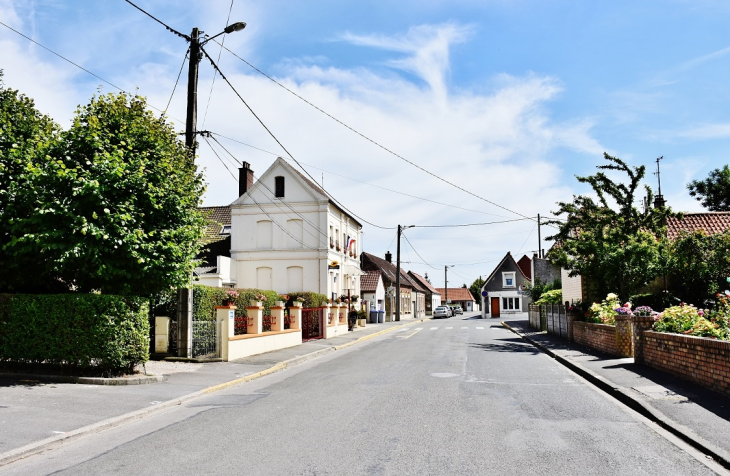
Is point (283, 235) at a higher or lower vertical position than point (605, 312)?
higher

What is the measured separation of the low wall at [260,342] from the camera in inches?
619

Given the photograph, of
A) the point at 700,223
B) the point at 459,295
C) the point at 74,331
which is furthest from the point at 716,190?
the point at 459,295

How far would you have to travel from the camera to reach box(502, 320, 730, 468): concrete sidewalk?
6508 mm

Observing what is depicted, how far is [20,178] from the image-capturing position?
11.1 m

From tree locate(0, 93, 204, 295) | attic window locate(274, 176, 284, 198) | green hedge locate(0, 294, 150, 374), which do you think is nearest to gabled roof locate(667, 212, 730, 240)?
tree locate(0, 93, 204, 295)

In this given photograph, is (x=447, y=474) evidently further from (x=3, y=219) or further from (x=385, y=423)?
(x=3, y=219)

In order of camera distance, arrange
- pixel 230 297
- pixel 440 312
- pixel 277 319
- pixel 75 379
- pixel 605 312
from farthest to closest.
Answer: pixel 440 312, pixel 277 319, pixel 605 312, pixel 230 297, pixel 75 379

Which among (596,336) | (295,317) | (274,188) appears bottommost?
(596,336)

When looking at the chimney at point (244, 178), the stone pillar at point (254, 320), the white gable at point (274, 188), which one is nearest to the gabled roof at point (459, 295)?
the chimney at point (244, 178)

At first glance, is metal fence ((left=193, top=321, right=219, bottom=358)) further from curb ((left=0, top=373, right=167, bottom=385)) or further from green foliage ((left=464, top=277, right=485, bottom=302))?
green foliage ((left=464, top=277, right=485, bottom=302))

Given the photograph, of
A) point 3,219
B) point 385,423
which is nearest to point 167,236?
point 3,219

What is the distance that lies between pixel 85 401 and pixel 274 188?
30.3m

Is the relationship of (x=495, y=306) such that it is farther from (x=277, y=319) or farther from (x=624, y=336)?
(x=624, y=336)

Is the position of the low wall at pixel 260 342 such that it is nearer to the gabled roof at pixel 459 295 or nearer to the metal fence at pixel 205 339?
the metal fence at pixel 205 339
